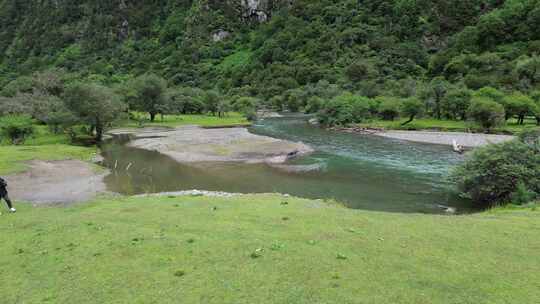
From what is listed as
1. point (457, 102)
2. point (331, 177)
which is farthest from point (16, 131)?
point (457, 102)

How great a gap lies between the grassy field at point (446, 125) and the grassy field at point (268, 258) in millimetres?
65734

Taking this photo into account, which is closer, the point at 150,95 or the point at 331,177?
the point at 331,177

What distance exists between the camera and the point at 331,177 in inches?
1606

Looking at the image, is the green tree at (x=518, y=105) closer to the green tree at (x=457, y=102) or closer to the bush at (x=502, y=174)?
the green tree at (x=457, y=102)

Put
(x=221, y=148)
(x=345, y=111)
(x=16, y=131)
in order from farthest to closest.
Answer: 1. (x=345, y=111)
2. (x=16, y=131)
3. (x=221, y=148)

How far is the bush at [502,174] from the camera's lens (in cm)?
2708

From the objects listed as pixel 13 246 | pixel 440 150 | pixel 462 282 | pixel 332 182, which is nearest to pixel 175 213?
pixel 13 246

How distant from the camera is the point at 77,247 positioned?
14.7 m

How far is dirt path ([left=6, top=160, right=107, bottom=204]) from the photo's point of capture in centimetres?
3039

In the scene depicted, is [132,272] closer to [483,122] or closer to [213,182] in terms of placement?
[213,182]

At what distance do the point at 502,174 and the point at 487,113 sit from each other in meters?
55.8

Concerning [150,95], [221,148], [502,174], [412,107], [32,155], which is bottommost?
[221,148]

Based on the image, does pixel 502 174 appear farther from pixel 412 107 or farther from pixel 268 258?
pixel 412 107

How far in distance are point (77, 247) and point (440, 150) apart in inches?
2303
